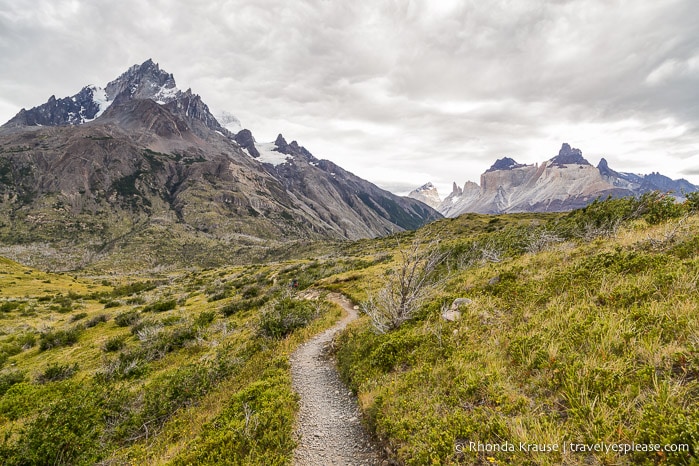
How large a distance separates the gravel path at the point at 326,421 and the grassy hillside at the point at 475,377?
1.67 ft

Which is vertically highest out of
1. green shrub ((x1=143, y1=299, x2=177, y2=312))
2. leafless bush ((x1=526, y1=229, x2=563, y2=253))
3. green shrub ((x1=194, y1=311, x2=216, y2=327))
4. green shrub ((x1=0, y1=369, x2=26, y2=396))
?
leafless bush ((x1=526, y1=229, x2=563, y2=253))

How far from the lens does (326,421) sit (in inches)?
357

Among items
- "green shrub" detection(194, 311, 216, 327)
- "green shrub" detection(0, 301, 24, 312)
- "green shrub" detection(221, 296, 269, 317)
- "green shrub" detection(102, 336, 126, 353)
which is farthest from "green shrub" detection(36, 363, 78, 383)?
"green shrub" detection(0, 301, 24, 312)

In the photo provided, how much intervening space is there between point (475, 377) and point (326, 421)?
188 inches

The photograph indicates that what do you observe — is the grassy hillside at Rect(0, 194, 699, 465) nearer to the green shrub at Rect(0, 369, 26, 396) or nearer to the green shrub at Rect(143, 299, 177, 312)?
the green shrub at Rect(0, 369, 26, 396)

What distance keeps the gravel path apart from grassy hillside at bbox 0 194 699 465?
51 centimetres

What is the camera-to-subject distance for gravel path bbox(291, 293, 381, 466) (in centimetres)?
739

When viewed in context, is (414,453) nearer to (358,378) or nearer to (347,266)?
(358,378)

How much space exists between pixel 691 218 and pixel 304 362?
17.6 m

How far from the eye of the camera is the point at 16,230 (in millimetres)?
180000

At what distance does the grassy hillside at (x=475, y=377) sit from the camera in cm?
503

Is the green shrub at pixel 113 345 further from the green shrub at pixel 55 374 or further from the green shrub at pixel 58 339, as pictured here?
the green shrub at pixel 58 339

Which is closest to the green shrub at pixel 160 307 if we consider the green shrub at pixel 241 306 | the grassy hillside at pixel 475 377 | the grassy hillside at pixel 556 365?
the green shrub at pixel 241 306

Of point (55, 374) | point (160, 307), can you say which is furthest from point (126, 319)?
point (55, 374)
